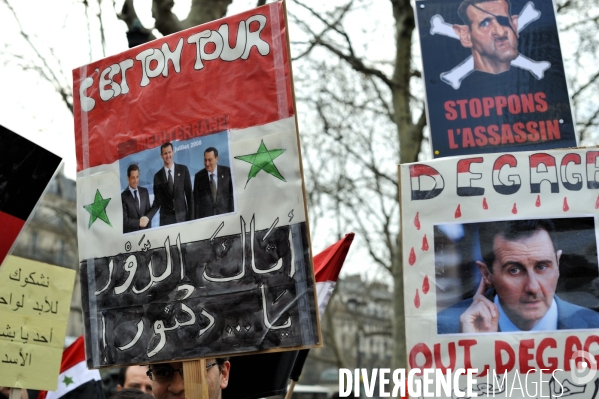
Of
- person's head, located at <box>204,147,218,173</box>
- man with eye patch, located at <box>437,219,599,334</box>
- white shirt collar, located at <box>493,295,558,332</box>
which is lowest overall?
white shirt collar, located at <box>493,295,558,332</box>

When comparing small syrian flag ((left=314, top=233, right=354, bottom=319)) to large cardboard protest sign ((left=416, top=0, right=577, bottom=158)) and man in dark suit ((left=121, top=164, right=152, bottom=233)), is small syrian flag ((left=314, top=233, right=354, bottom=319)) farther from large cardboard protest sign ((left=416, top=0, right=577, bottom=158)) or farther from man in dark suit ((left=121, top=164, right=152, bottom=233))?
man in dark suit ((left=121, top=164, right=152, bottom=233))

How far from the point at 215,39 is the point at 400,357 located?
36.0ft

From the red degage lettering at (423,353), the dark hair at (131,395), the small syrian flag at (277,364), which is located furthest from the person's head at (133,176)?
the red degage lettering at (423,353)

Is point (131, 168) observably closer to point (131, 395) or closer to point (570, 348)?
point (131, 395)

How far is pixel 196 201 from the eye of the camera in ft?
11.5

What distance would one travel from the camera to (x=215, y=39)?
3.61 metres

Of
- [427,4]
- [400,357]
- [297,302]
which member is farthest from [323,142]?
[297,302]

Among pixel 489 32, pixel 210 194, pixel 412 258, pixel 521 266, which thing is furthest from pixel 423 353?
pixel 489 32

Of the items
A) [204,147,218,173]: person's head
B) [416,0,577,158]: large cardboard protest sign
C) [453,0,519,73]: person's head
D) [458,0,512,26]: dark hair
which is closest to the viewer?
[204,147,218,173]: person's head

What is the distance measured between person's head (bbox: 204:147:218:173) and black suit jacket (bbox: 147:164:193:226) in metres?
0.09

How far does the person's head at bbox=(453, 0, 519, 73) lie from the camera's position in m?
4.25

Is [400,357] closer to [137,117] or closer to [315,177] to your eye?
[315,177]

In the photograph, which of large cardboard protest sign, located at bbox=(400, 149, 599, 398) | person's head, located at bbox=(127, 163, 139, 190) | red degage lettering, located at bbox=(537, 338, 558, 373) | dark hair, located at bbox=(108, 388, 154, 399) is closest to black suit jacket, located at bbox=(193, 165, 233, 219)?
person's head, located at bbox=(127, 163, 139, 190)

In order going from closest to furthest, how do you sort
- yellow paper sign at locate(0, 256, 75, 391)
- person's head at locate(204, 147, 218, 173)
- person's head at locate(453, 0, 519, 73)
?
person's head at locate(204, 147, 218, 173), person's head at locate(453, 0, 519, 73), yellow paper sign at locate(0, 256, 75, 391)
